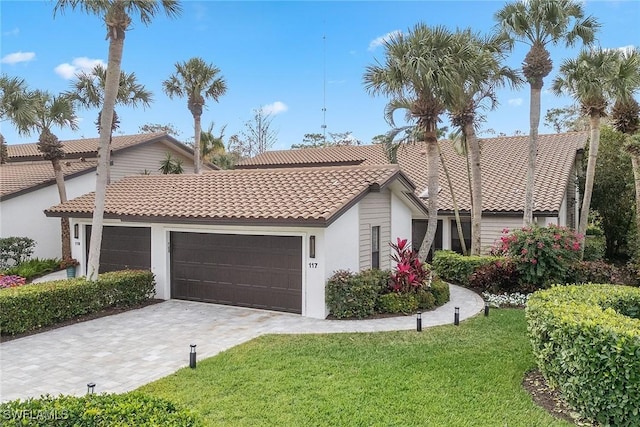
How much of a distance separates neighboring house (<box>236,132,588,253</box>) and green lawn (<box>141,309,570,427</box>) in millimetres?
5321

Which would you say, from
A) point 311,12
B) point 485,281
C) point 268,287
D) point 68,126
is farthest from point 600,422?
point 68,126

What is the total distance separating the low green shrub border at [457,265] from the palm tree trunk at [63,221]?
14.6 m

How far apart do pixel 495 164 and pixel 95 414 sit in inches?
778

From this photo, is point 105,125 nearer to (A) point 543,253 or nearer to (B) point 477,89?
(B) point 477,89

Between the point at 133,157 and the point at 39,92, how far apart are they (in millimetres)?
5967

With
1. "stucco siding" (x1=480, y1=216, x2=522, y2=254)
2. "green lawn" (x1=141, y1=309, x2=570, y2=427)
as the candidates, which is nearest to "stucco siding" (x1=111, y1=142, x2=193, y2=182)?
"green lawn" (x1=141, y1=309, x2=570, y2=427)

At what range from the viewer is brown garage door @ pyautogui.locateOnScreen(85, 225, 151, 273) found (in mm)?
13022

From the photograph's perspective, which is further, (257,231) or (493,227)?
(493,227)

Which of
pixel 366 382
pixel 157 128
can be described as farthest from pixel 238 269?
pixel 157 128

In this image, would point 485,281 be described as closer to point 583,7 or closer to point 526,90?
point 526,90

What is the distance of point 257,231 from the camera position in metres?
11.1

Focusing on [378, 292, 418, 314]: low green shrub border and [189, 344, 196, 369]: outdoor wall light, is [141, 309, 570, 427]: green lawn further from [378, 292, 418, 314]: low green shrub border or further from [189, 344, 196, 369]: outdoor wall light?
[378, 292, 418, 314]: low green shrub border

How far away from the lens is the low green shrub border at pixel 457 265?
46.8 feet

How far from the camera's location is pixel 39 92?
52.9ft
